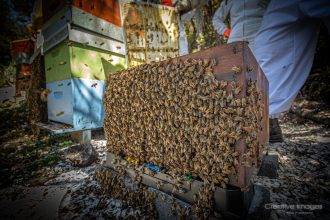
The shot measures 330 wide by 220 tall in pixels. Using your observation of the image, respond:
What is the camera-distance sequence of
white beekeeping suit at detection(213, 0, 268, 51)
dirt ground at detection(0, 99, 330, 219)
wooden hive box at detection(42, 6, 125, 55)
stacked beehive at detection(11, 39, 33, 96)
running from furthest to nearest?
stacked beehive at detection(11, 39, 33, 96)
white beekeeping suit at detection(213, 0, 268, 51)
wooden hive box at detection(42, 6, 125, 55)
dirt ground at detection(0, 99, 330, 219)

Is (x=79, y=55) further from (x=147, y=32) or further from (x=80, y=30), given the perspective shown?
(x=147, y=32)

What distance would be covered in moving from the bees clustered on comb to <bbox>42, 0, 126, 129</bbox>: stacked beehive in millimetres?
1905

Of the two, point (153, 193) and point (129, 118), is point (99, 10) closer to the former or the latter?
point (129, 118)

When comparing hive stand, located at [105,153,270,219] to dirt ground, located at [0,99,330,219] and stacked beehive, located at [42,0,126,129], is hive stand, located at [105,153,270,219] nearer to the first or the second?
dirt ground, located at [0,99,330,219]

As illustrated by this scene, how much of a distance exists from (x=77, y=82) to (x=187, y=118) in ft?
9.48

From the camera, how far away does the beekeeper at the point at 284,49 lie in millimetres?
2717

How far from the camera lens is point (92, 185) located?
2.05 meters

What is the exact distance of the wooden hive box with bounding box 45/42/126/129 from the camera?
10.4 ft

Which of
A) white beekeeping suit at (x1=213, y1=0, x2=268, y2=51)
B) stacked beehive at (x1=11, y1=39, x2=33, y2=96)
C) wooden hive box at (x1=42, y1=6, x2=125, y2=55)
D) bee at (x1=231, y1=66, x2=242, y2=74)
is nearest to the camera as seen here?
bee at (x1=231, y1=66, x2=242, y2=74)

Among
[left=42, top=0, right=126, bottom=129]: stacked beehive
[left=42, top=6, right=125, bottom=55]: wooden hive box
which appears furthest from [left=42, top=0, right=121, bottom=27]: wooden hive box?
[left=42, top=6, right=125, bottom=55]: wooden hive box

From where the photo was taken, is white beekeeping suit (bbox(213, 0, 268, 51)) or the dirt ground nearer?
the dirt ground

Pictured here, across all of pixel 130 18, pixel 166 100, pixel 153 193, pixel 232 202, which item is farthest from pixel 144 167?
pixel 130 18

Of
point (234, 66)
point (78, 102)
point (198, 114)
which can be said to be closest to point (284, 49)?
point (234, 66)

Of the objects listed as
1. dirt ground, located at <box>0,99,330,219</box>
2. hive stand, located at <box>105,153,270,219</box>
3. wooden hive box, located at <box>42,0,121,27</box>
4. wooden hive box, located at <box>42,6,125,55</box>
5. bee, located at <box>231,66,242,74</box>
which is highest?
wooden hive box, located at <box>42,0,121,27</box>
